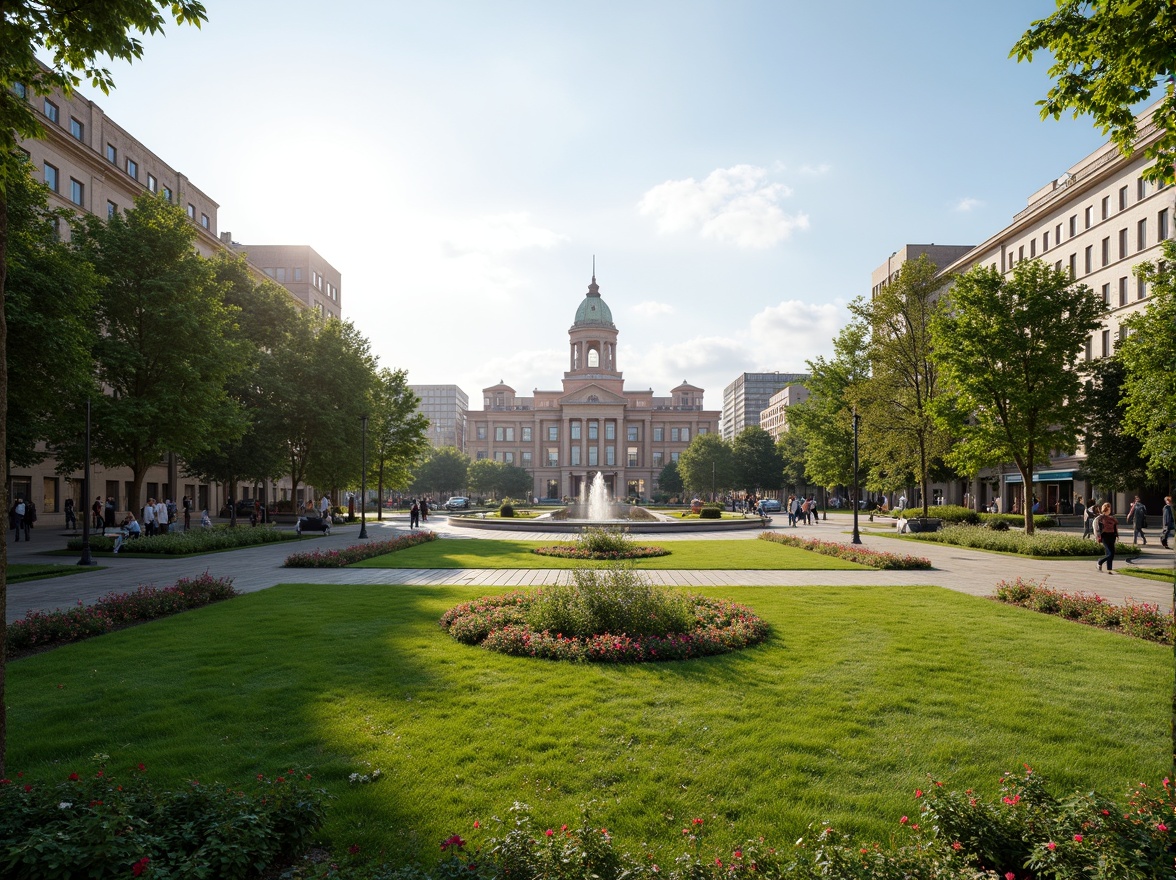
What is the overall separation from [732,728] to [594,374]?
11534 centimetres

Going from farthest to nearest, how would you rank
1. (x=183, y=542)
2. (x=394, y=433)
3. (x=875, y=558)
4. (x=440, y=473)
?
(x=440, y=473) → (x=394, y=433) → (x=183, y=542) → (x=875, y=558)

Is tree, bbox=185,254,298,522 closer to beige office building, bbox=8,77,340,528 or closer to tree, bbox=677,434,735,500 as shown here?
beige office building, bbox=8,77,340,528

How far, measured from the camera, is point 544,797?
16.6 feet

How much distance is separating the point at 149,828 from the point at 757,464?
87037mm

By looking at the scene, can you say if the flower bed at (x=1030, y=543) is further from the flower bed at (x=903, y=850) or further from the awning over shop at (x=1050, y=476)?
the awning over shop at (x=1050, y=476)

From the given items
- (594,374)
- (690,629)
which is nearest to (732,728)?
(690,629)

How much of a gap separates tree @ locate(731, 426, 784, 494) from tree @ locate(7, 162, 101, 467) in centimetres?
7519

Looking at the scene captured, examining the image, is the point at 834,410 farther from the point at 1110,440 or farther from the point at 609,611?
the point at 609,611

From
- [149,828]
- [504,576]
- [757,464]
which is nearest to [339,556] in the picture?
[504,576]

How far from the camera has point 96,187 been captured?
41.9 m

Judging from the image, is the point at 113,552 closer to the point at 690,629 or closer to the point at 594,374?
the point at 690,629

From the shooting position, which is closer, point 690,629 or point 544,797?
point 544,797

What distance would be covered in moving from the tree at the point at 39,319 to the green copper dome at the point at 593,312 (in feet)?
322

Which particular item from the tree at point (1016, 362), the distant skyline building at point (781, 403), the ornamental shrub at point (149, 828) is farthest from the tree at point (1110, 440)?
the distant skyline building at point (781, 403)
